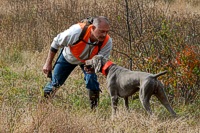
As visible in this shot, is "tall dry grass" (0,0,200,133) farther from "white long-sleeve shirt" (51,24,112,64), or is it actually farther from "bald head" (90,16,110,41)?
"bald head" (90,16,110,41)

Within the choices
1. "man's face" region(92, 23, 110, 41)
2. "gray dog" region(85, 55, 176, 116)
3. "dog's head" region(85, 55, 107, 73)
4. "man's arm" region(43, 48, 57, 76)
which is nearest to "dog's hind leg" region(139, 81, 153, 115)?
"gray dog" region(85, 55, 176, 116)

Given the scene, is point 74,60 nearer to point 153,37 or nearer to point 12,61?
point 153,37

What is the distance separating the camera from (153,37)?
709 cm

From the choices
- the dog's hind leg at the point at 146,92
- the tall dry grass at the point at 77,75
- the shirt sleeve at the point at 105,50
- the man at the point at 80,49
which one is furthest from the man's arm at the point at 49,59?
the dog's hind leg at the point at 146,92

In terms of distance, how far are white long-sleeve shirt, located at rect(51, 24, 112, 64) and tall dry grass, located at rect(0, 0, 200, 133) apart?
0.66 meters

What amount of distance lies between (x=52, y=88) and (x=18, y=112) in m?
1.18

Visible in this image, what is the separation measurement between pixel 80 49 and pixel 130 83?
2.88 ft

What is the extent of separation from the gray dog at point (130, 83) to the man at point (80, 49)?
0.70 feet

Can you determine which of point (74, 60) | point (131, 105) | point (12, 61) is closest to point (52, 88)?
point (74, 60)

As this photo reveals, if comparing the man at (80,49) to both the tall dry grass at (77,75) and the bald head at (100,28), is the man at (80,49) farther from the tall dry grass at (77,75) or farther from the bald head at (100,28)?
the tall dry grass at (77,75)

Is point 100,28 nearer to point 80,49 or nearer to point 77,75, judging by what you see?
point 80,49

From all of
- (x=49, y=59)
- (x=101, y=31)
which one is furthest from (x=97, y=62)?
(x=49, y=59)

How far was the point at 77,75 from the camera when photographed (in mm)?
8477

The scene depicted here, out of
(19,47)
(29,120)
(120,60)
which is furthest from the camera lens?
(19,47)
